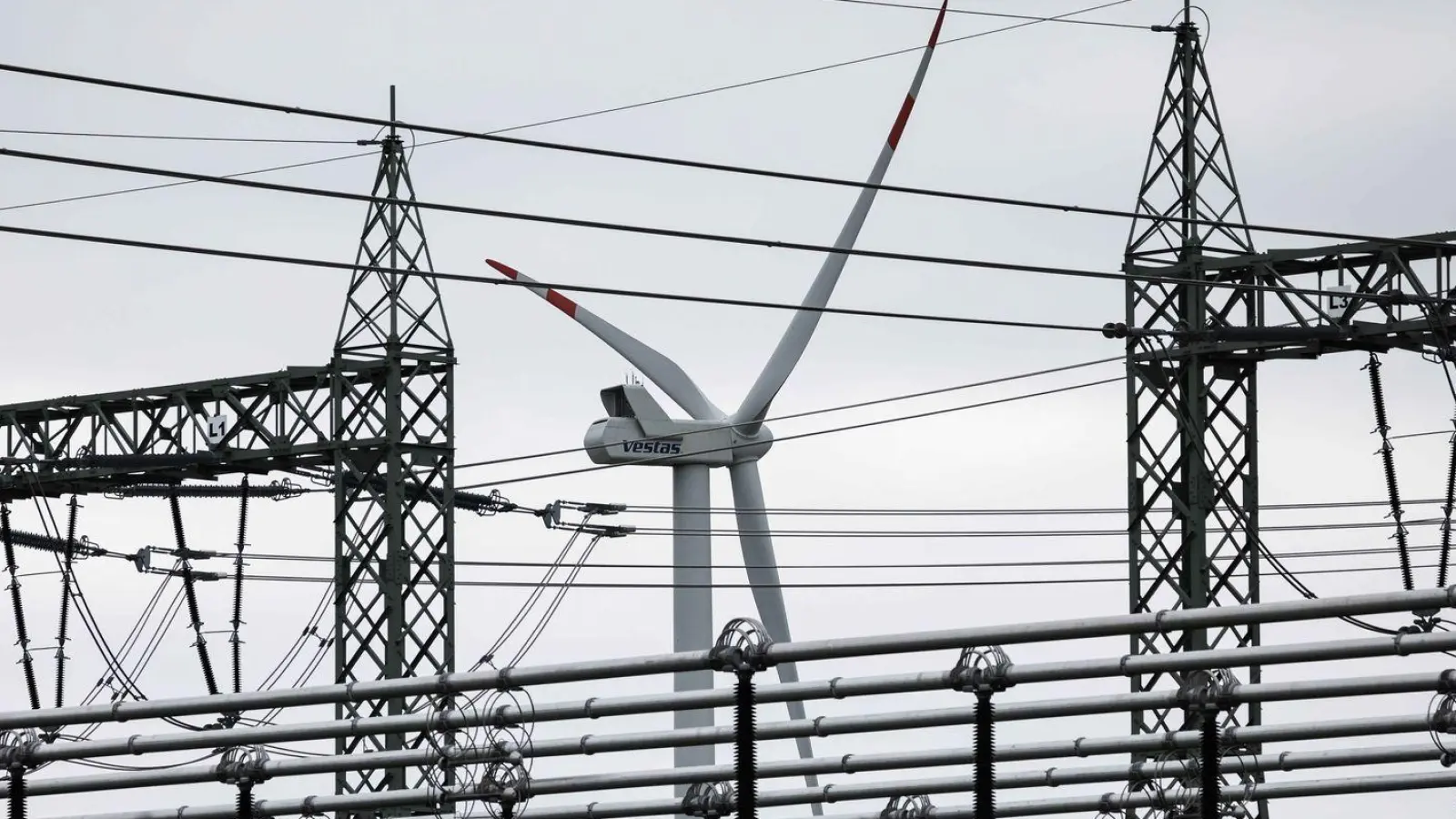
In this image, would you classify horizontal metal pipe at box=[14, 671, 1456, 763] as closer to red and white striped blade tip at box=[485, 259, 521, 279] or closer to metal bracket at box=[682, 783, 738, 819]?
metal bracket at box=[682, 783, 738, 819]

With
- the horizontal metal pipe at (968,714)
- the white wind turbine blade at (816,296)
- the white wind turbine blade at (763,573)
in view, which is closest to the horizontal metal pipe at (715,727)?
the horizontal metal pipe at (968,714)

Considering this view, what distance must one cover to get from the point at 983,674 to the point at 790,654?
3.65 feet

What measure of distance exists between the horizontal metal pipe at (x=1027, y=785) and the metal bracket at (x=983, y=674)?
6.91 ft

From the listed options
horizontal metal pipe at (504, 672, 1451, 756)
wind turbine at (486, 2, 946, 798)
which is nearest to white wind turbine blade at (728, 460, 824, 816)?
wind turbine at (486, 2, 946, 798)

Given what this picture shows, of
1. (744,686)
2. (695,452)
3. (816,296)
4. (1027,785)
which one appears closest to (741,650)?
(744,686)

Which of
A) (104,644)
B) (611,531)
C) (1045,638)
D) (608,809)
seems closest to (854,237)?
(611,531)

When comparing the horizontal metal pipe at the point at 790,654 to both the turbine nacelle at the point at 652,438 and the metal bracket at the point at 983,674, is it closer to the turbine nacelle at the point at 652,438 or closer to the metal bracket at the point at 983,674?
the metal bracket at the point at 983,674

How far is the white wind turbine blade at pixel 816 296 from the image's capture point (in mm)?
36719

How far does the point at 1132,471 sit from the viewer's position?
2872cm

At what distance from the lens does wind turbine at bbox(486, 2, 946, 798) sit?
39.9 m

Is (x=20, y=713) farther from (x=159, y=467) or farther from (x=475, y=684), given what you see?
(x=159, y=467)

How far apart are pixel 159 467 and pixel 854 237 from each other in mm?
11155

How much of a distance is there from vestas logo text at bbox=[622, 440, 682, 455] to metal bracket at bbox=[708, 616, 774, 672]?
87.2 ft

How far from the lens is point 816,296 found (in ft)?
125
